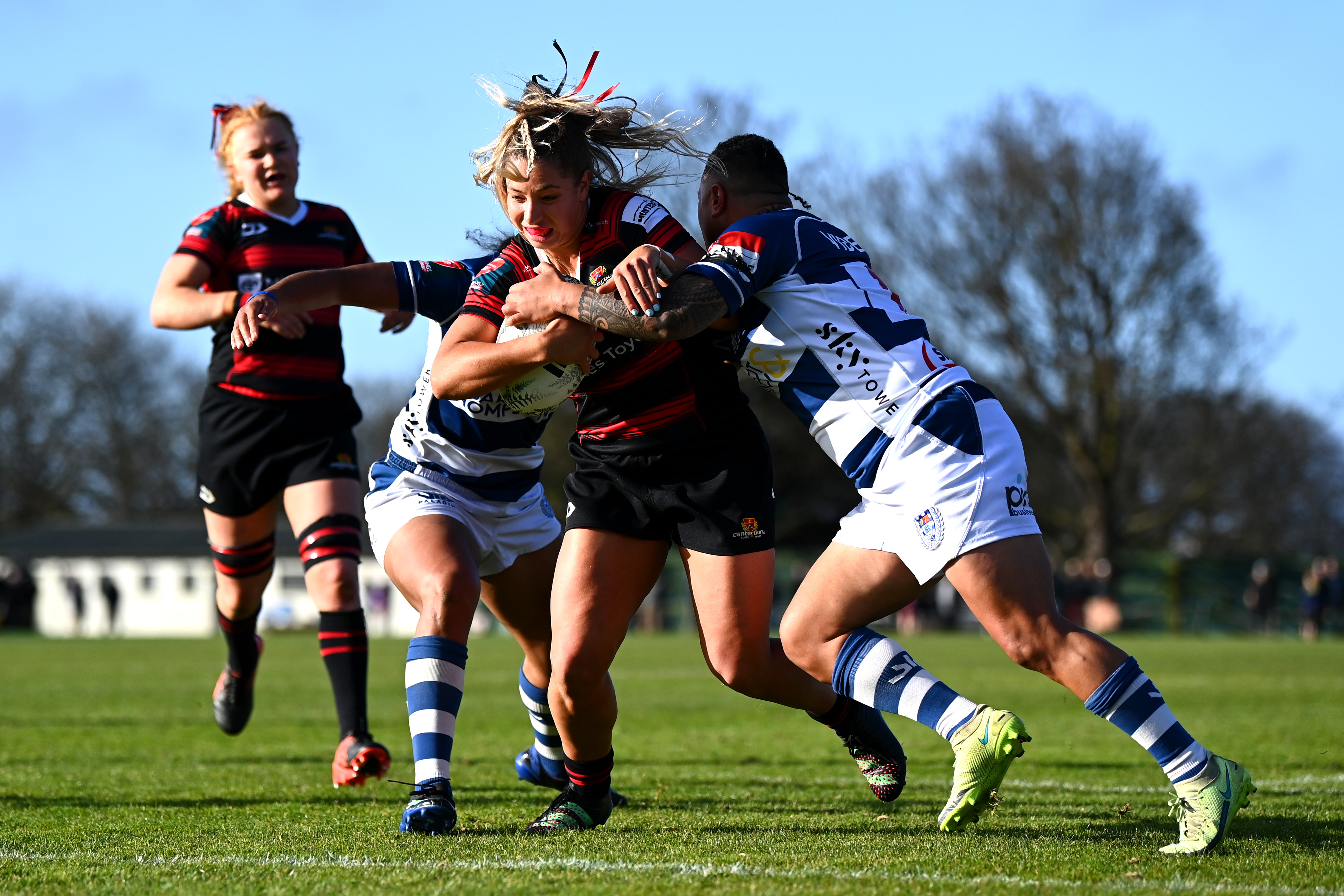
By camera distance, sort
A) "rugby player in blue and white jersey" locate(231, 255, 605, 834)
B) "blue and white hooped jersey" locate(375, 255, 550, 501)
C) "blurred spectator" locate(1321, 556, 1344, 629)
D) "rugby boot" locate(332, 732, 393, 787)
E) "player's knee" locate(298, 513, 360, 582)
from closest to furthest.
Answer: "rugby player in blue and white jersey" locate(231, 255, 605, 834) → "blue and white hooped jersey" locate(375, 255, 550, 501) → "rugby boot" locate(332, 732, 393, 787) → "player's knee" locate(298, 513, 360, 582) → "blurred spectator" locate(1321, 556, 1344, 629)

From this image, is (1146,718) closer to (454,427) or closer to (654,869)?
(654,869)

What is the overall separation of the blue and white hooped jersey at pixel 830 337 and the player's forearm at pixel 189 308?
2.54m

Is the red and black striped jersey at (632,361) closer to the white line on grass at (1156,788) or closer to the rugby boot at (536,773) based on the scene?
the rugby boot at (536,773)

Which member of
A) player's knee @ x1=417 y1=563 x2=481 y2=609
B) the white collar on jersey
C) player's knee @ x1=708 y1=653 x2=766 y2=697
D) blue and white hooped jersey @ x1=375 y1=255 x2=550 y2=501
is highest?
the white collar on jersey

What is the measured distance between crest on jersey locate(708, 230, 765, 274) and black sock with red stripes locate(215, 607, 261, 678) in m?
3.59

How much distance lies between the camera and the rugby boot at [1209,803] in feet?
12.0

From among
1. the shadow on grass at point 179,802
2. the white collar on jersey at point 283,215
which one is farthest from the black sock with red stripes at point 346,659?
the white collar on jersey at point 283,215

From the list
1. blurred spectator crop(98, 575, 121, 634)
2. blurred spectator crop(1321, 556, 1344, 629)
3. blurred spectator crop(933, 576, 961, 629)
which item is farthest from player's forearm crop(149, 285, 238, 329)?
blurred spectator crop(98, 575, 121, 634)

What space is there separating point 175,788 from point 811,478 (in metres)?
36.6

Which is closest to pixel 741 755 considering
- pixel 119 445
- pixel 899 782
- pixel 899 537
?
pixel 899 782

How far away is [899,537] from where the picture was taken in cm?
389

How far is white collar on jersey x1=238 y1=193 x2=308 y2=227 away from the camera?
614 centimetres

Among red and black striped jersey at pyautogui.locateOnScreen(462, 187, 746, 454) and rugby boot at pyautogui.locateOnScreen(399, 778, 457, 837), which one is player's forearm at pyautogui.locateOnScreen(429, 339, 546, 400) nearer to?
red and black striped jersey at pyautogui.locateOnScreen(462, 187, 746, 454)

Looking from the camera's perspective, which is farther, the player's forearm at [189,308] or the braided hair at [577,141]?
the player's forearm at [189,308]
